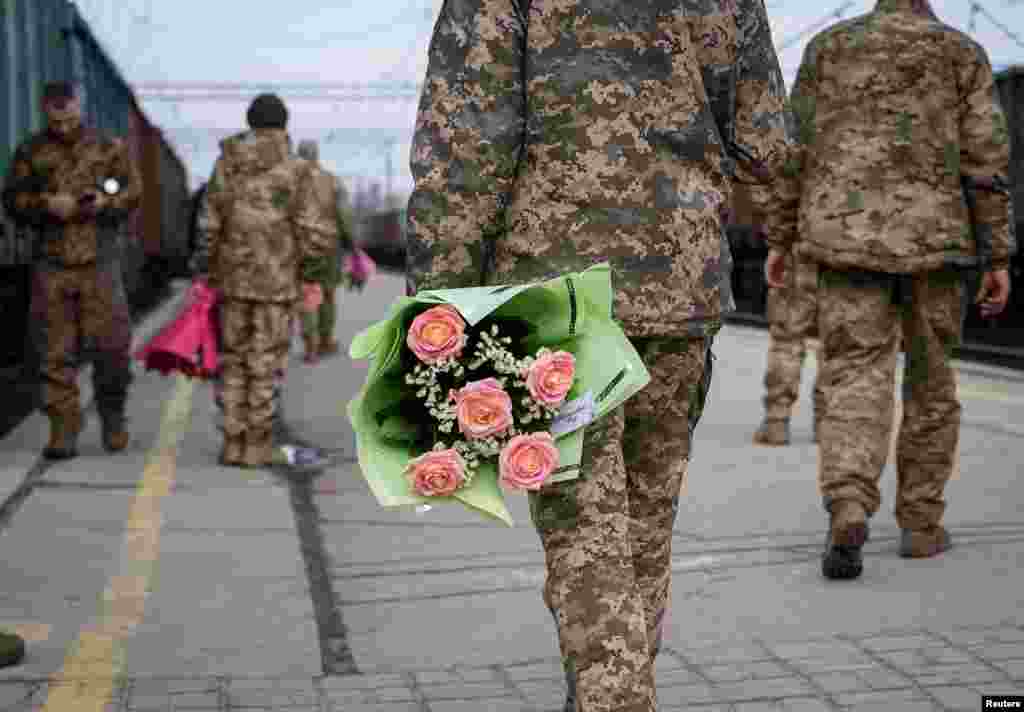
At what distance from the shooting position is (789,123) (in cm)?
382

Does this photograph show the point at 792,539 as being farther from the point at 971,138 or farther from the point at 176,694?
the point at 176,694

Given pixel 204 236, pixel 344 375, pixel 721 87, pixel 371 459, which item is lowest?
pixel 344 375

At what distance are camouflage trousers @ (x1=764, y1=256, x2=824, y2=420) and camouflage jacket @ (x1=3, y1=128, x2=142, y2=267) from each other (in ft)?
12.1

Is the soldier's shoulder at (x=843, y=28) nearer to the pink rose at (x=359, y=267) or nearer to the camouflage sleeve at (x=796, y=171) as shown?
the camouflage sleeve at (x=796, y=171)

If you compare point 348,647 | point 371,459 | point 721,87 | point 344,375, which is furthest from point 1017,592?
point 344,375

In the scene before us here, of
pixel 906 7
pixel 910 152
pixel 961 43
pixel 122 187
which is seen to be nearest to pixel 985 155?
pixel 910 152

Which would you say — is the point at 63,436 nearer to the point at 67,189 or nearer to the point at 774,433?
the point at 67,189

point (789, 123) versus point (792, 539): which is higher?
point (789, 123)

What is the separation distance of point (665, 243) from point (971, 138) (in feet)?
8.84

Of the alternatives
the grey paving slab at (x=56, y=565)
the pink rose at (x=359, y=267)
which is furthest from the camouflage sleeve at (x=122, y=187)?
the pink rose at (x=359, y=267)

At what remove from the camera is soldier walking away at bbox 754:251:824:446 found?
9.36m

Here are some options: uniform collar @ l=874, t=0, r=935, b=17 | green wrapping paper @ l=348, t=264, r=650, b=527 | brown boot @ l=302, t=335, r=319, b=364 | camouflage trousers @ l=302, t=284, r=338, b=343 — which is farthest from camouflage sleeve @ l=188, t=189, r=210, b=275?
brown boot @ l=302, t=335, r=319, b=364

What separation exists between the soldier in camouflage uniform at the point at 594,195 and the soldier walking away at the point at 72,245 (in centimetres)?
619

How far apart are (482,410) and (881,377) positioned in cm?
307
